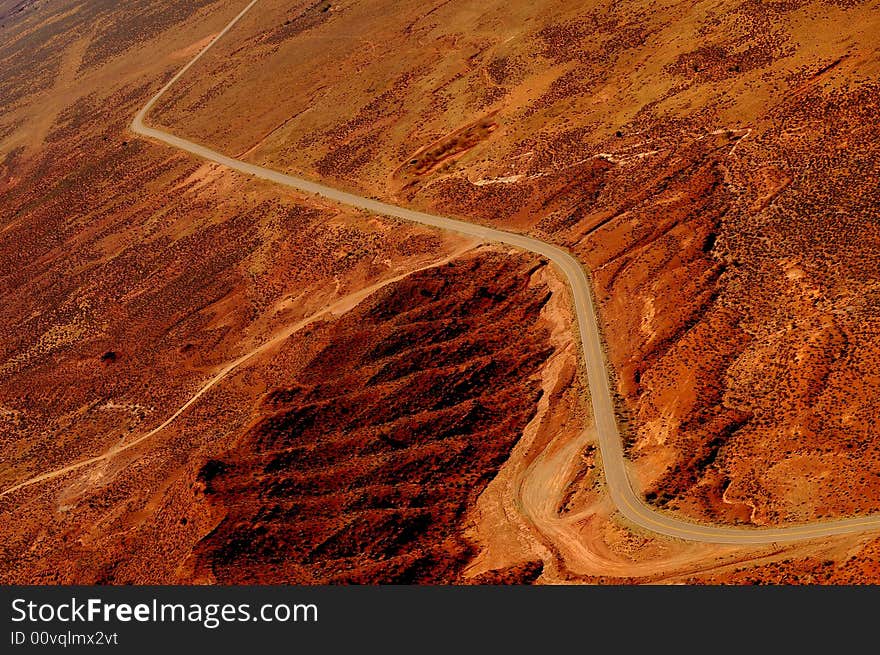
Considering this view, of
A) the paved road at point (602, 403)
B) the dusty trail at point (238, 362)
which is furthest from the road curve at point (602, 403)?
the dusty trail at point (238, 362)

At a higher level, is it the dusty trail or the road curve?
the dusty trail

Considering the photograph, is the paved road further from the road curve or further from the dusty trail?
the dusty trail

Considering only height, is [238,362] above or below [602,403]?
above

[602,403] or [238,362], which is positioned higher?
[238,362]

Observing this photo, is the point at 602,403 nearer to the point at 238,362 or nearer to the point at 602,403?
the point at 602,403

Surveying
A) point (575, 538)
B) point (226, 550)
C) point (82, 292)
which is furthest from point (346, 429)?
point (82, 292)

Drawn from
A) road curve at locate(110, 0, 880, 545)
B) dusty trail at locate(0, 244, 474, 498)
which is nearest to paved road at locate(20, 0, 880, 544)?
road curve at locate(110, 0, 880, 545)

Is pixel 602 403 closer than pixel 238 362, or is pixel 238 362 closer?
pixel 602 403

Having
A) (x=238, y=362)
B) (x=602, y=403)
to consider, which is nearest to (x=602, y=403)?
(x=602, y=403)

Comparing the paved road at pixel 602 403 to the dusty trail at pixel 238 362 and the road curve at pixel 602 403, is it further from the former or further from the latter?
the dusty trail at pixel 238 362
